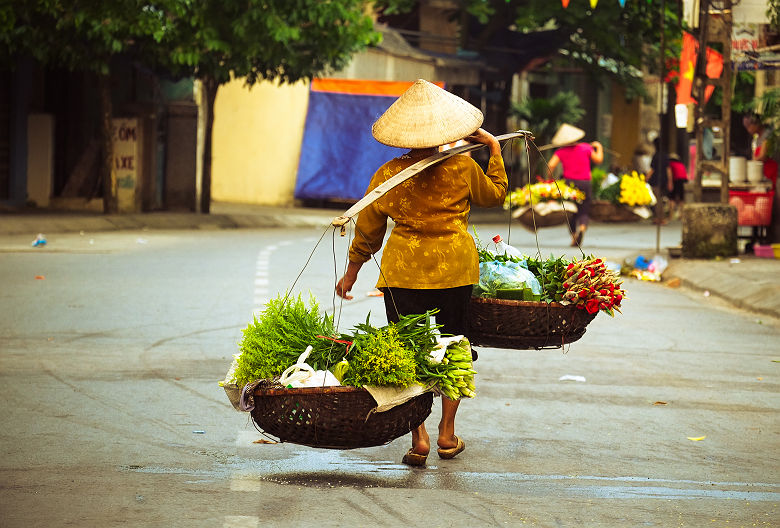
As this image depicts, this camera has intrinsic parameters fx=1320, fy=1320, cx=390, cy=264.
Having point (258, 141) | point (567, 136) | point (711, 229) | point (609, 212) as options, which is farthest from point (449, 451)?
point (258, 141)

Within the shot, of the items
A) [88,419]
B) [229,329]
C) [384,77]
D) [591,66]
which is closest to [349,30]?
[384,77]

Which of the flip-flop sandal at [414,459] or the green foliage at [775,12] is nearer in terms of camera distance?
the flip-flop sandal at [414,459]

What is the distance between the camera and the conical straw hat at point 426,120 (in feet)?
20.1

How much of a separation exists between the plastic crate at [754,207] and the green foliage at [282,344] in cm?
1405

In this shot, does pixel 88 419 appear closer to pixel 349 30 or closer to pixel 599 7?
pixel 349 30

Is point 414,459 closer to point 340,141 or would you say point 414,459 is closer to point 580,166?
point 580,166

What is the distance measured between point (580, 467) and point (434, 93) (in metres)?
1.90

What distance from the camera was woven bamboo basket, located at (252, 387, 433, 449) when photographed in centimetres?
561

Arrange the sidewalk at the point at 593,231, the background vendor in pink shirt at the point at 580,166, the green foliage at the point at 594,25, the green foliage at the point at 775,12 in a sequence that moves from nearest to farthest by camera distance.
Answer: the sidewalk at the point at 593,231, the green foliage at the point at 775,12, the background vendor in pink shirt at the point at 580,166, the green foliage at the point at 594,25

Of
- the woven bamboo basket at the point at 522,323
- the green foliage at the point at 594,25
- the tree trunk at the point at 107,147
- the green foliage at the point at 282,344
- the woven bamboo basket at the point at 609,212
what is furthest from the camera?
the green foliage at the point at 594,25

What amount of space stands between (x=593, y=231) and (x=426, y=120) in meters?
20.9

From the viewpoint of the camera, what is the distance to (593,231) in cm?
2667

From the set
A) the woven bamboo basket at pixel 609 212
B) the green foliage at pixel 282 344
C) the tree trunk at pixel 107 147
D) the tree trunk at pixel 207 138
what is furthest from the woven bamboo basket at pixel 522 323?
the tree trunk at pixel 207 138

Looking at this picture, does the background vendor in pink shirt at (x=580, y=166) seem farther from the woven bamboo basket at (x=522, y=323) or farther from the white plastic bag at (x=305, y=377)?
the white plastic bag at (x=305, y=377)
